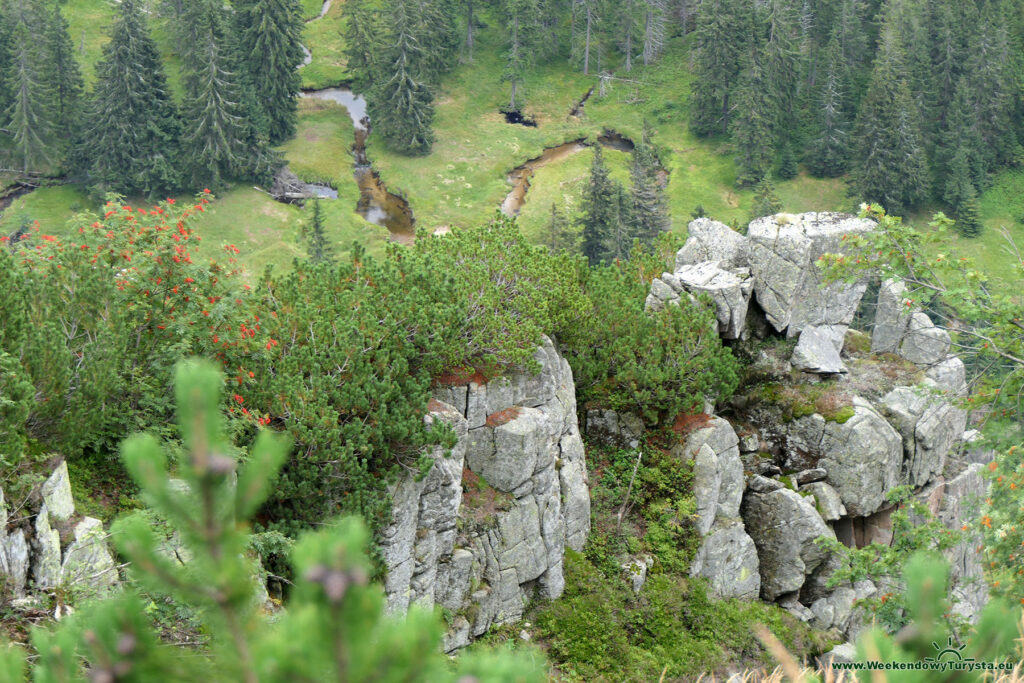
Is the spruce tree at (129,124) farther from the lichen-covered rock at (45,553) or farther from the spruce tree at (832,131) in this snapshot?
the lichen-covered rock at (45,553)

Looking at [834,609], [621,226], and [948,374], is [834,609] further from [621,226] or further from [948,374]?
[621,226]

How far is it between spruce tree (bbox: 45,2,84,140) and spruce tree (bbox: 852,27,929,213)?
64.7 m

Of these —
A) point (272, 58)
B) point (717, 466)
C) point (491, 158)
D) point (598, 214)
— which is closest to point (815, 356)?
point (717, 466)

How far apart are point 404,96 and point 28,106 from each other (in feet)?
97.2

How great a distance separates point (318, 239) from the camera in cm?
5822

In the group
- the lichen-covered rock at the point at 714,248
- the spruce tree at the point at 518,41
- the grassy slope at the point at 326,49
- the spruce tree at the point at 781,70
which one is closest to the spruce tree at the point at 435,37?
the spruce tree at the point at 518,41

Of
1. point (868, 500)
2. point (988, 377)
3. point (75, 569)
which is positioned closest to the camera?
point (75, 569)

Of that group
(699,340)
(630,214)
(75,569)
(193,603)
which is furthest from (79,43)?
(193,603)

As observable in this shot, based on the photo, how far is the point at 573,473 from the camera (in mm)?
Answer: 22438

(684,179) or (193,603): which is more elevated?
(193,603)

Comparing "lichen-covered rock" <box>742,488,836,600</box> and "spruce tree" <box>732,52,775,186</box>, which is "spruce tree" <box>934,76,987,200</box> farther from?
"lichen-covered rock" <box>742,488,836,600</box>

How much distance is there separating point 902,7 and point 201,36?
67.2 metres

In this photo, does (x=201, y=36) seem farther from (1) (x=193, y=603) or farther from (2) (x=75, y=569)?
(1) (x=193, y=603)

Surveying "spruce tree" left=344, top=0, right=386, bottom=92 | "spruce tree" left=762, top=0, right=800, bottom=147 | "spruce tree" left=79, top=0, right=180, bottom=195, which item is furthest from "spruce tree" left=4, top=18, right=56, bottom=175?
"spruce tree" left=762, top=0, right=800, bottom=147
